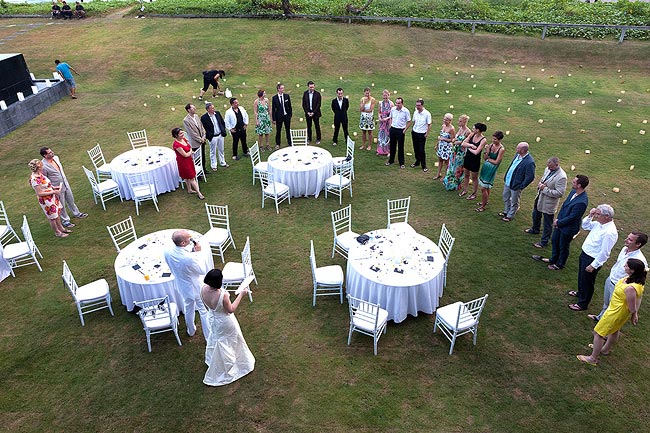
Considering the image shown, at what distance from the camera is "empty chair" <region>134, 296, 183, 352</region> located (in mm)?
→ 6418

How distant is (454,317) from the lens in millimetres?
6484

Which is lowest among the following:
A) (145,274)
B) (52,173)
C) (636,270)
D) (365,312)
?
(365,312)

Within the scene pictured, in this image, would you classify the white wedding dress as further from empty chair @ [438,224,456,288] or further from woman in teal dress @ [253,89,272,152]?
woman in teal dress @ [253,89,272,152]

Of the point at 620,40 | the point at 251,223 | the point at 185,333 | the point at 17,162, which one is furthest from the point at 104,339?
the point at 620,40

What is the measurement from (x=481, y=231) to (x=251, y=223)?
526 cm

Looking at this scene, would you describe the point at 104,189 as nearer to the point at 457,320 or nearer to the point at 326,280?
the point at 326,280

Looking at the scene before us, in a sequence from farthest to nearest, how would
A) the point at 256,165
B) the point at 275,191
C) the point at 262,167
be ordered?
the point at 256,165, the point at 262,167, the point at 275,191

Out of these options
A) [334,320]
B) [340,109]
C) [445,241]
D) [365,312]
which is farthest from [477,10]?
[365,312]

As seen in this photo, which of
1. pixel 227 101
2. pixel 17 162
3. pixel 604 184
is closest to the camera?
pixel 604 184

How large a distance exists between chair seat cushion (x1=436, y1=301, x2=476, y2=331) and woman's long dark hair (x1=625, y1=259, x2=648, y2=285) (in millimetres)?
2128

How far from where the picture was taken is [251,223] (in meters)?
9.87

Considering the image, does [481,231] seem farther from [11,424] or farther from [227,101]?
[227,101]

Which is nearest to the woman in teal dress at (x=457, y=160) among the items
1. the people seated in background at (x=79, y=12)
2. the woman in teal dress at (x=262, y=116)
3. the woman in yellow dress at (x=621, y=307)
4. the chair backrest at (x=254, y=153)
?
the chair backrest at (x=254, y=153)

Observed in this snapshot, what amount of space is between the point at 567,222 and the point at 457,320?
3.09 meters
